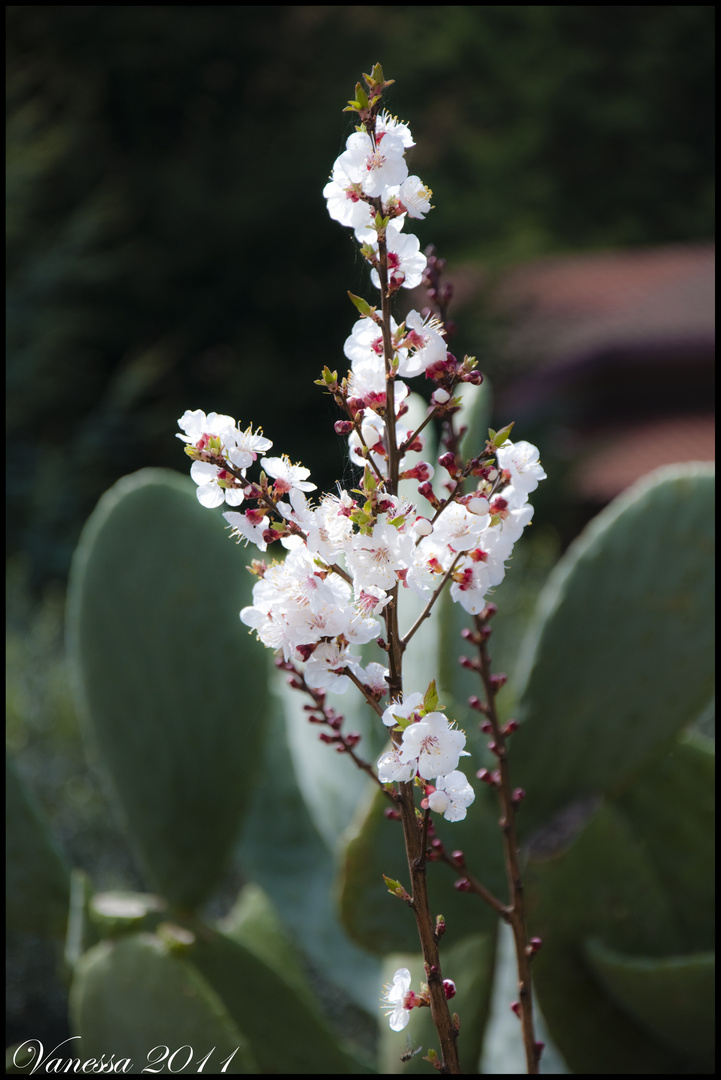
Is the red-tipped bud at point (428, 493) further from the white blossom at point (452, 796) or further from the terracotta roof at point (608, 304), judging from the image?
the terracotta roof at point (608, 304)

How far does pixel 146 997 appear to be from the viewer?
0.74 meters

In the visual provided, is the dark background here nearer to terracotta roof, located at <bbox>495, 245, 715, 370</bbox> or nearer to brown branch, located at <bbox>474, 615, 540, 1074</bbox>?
terracotta roof, located at <bbox>495, 245, 715, 370</bbox>

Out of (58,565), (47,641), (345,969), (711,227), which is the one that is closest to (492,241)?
(711,227)

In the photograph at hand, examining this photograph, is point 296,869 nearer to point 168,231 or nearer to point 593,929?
point 593,929

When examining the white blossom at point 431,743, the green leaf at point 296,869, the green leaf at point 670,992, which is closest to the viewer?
the white blossom at point 431,743

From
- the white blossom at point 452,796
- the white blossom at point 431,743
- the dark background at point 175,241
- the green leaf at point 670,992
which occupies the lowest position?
the green leaf at point 670,992

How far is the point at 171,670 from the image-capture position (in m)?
0.96

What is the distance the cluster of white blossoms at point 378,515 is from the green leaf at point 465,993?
1.87 ft

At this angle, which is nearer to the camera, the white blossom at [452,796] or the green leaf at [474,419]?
the white blossom at [452,796]

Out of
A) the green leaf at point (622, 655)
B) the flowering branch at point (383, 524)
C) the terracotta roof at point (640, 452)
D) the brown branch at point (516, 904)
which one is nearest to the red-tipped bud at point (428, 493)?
the flowering branch at point (383, 524)

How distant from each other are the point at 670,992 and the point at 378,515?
703mm

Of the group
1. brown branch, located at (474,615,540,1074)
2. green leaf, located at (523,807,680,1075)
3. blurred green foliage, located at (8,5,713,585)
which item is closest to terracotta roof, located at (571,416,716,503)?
blurred green foliage, located at (8,5,713,585)

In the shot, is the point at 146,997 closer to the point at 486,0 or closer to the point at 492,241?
the point at 492,241

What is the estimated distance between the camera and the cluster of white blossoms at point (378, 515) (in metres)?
0.37
